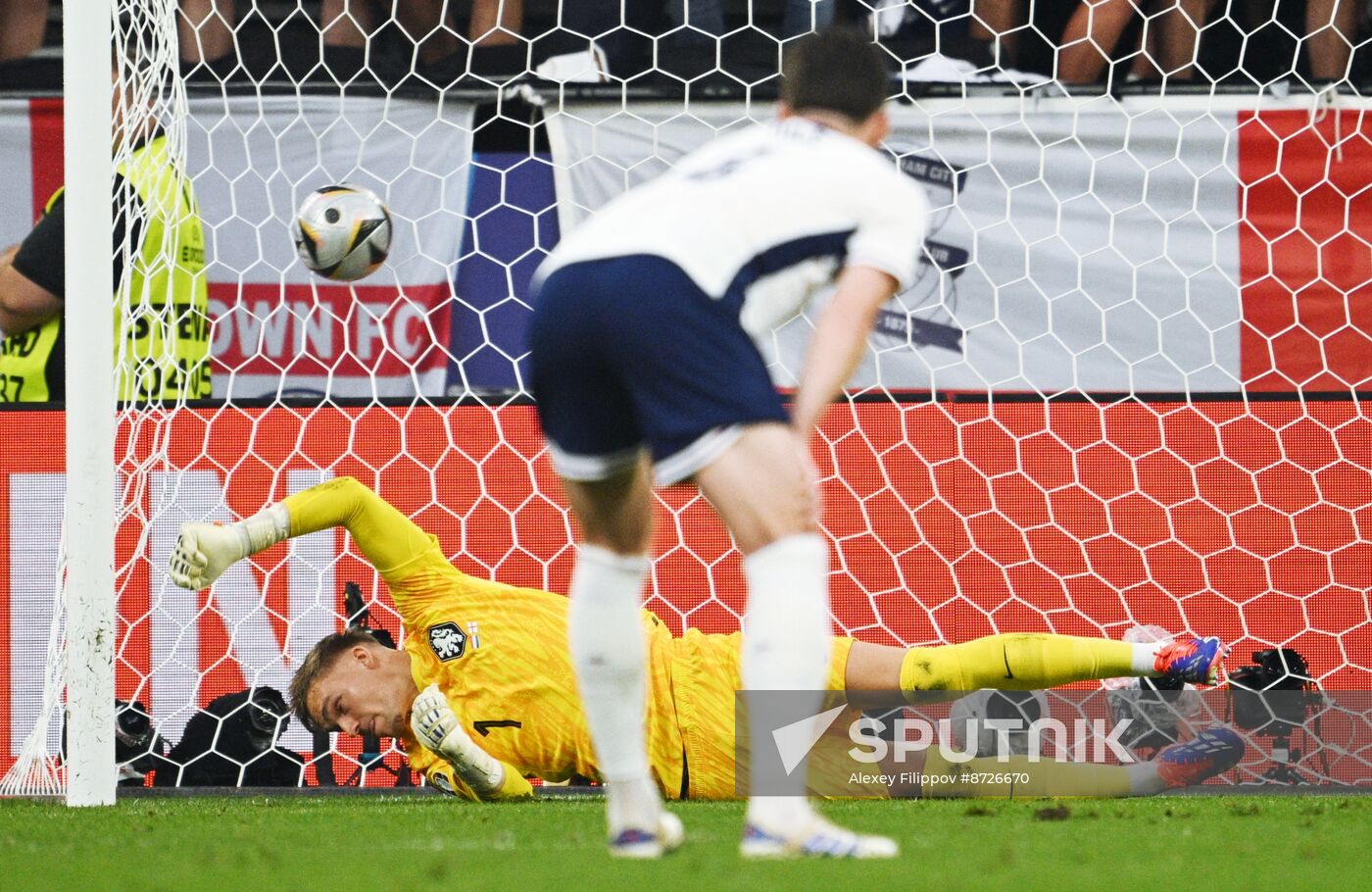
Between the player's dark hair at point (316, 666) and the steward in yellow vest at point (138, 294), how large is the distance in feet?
2.73

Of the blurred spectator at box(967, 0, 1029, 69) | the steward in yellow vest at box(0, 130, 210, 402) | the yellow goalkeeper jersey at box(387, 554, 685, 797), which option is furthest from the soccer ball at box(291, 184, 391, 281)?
the blurred spectator at box(967, 0, 1029, 69)

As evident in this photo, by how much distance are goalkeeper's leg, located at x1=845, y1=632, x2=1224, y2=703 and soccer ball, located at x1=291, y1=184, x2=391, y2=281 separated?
178cm

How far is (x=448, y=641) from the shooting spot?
3.81 metres

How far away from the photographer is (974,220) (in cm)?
495

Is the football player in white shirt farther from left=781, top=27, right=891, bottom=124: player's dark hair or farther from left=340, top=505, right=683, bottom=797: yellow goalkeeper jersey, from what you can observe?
left=340, top=505, right=683, bottom=797: yellow goalkeeper jersey

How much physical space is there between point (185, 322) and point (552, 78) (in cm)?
127

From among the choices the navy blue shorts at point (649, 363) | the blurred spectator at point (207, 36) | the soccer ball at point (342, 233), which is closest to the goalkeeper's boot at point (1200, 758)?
the navy blue shorts at point (649, 363)

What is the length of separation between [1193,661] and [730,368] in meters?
1.91

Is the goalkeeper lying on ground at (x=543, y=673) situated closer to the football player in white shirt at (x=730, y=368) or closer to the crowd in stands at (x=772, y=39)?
the football player in white shirt at (x=730, y=368)

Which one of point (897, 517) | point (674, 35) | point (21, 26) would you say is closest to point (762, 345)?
point (897, 517)

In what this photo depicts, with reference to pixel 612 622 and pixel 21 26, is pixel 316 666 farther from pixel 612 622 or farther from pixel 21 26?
pixel 21 26

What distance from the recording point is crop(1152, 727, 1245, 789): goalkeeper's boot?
3.71 meters

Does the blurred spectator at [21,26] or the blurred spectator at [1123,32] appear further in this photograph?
the blurred spectator at [21,26]

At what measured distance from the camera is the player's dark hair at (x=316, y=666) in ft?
12.5
